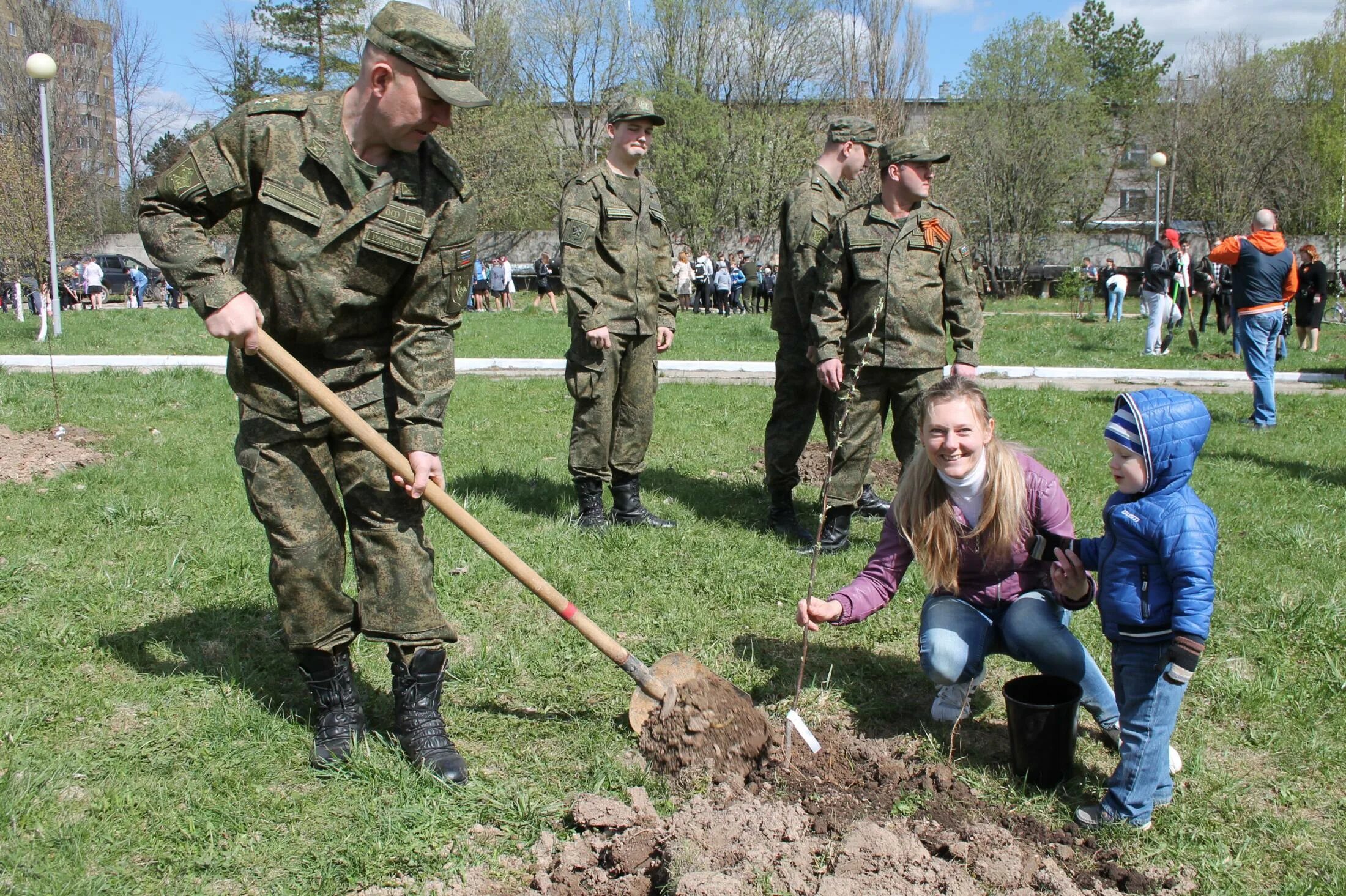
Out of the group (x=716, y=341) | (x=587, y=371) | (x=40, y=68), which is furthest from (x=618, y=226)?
(x=716, y=341)

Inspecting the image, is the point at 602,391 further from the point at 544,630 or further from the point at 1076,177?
the point at 1076,177

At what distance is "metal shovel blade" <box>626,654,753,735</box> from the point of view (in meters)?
3.52

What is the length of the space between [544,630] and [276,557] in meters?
1.48

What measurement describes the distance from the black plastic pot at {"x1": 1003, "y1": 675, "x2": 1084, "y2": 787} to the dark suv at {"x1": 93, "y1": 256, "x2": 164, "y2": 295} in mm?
35183

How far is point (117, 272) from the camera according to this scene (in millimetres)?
34469

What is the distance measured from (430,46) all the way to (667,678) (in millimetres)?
2187

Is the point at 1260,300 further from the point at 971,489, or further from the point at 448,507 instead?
the point at 448,507

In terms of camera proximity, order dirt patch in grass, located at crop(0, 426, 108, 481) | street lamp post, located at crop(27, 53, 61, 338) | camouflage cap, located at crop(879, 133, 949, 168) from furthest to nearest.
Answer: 1. street lamp post, located at crop(27, 53, 61, 338)
2. dirt patch in grass, located at crop(0, 426, 108, 481)
3. camouflage cap, located at crop(879, 133, 949, 168)

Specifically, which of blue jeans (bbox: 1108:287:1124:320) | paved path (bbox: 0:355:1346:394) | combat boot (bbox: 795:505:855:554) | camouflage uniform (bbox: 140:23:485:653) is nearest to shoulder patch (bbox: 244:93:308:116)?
camouflage uniform (bbox: 140:23:485:653)

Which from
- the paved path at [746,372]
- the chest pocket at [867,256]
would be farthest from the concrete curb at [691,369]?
the chest pocket at [867,256]

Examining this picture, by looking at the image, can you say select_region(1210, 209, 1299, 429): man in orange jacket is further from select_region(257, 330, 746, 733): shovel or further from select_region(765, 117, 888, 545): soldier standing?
select_region(257, 330, 746, 733): shovel

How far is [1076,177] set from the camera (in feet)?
131

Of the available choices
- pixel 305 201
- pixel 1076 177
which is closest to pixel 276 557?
pixel 305 201

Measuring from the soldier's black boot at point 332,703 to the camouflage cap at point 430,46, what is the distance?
1809mm
